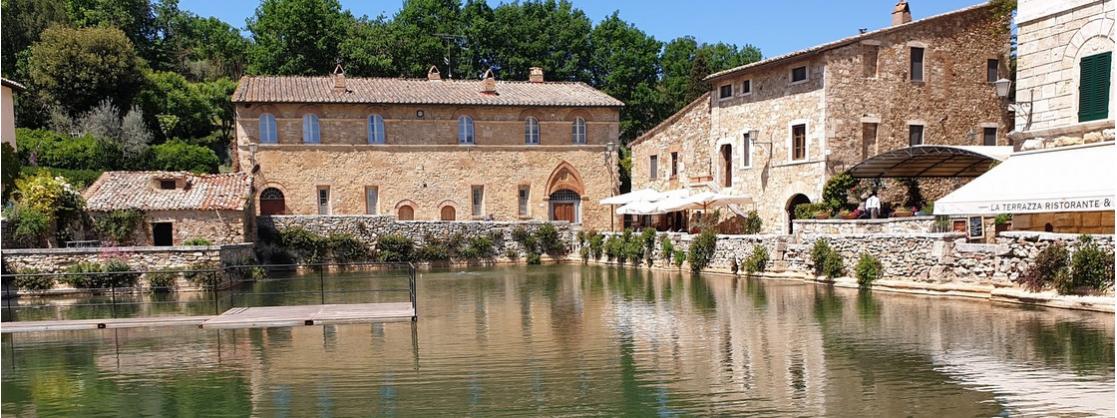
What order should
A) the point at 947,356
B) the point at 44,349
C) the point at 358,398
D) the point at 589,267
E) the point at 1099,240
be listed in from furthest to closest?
the point at 589,267 < the point at 1099,240 < the point at 44,349 < the point at 947,356 < the point at 358,398

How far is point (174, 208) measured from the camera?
80.8ft

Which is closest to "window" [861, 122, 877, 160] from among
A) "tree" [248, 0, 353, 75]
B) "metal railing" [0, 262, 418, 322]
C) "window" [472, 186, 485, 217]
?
"metal railing" [0, 262, 418, 322]

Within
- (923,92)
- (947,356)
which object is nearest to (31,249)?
(947,356)

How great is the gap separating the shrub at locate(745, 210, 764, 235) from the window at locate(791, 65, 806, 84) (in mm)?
4765

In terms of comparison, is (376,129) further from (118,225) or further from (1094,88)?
(1094,88)

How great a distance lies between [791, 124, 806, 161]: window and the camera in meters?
Answer: 26.3

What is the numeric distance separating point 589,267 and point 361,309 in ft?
49.9

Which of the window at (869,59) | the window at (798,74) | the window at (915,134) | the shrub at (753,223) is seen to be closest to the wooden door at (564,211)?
the shrub at (753,223)

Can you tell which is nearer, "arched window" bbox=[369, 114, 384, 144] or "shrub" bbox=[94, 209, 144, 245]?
"shrub" bbox=[94, 209, 144, 245]

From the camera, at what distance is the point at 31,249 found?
21.1 metres

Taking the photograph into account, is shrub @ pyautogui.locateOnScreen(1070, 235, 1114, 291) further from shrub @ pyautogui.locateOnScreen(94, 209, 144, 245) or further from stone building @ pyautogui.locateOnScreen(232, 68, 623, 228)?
stone building @ pyautogui.locateOnScreen(232, 68, 623, 228)

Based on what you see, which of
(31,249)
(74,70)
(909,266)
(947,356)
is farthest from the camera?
(74,70)

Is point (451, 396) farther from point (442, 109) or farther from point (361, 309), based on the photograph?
point (442, 109)

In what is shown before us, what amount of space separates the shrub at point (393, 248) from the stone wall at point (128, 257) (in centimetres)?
805
